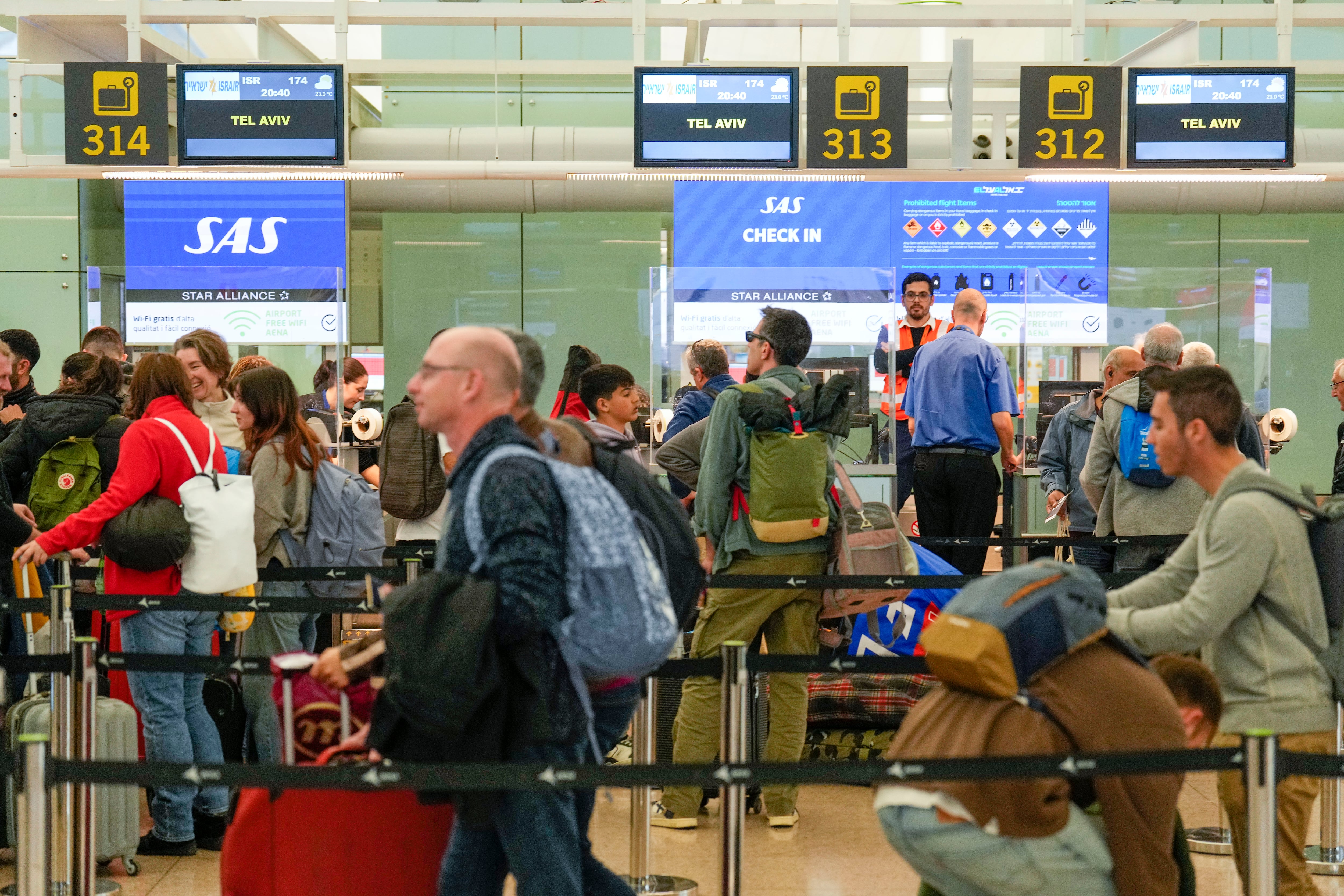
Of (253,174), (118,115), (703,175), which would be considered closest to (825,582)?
(703,175)

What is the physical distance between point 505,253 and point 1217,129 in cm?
701

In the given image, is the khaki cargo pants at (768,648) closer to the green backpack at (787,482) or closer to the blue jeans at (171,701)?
the green backpack at (787,482)

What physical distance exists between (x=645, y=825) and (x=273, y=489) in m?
Answer: 1.87

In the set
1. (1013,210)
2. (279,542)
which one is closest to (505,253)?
(1013,210)

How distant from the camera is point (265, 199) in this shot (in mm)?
11078

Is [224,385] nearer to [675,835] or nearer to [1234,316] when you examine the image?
[675,835]

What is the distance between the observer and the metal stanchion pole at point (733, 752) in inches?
122

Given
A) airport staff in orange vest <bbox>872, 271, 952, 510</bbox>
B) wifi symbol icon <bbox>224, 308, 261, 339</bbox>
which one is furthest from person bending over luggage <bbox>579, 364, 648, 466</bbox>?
wifi symbol icon <bbox>224, 308, 261, 339</bbox>

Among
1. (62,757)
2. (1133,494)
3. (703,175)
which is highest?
(703,175)

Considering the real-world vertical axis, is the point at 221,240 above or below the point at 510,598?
above

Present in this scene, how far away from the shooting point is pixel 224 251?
432 inches

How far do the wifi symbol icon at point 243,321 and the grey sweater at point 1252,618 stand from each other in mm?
8611

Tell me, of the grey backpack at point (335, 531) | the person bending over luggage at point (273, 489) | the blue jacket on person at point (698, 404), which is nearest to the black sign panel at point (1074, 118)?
the blue jacket on person at point (698, 404)

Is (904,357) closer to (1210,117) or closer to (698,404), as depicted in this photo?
(1210,117)
